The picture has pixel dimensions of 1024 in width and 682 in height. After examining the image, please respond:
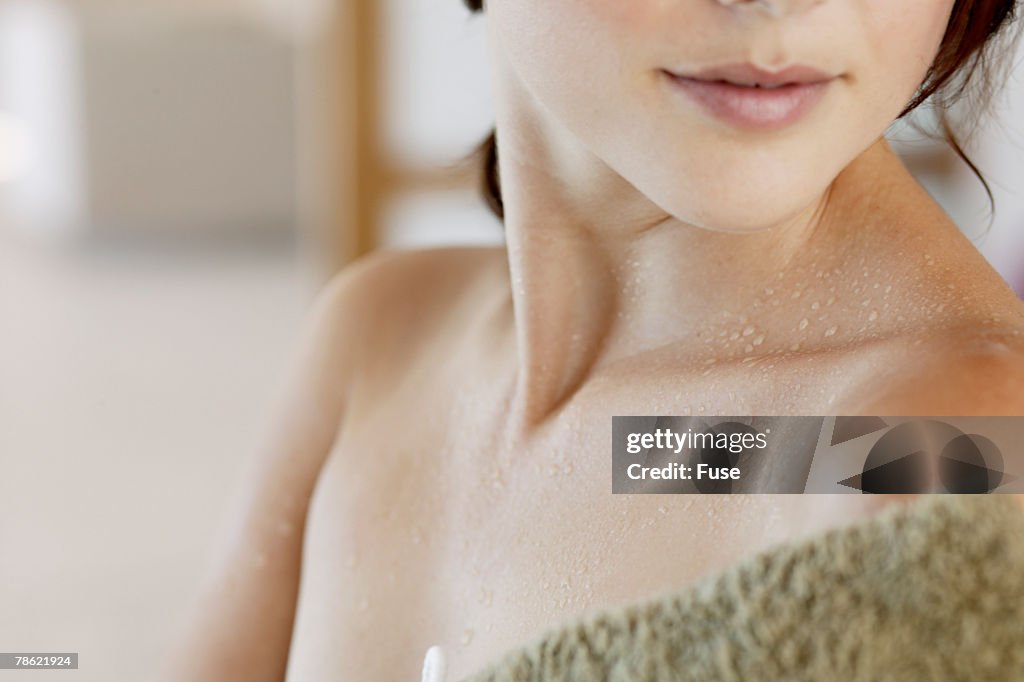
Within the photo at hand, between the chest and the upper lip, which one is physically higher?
the upper lip

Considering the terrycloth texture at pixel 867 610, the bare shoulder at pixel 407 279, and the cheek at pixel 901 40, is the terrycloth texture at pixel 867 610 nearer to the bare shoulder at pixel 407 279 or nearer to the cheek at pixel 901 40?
the cheek at pixel 901 40

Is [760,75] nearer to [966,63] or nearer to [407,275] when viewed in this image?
[966,63]

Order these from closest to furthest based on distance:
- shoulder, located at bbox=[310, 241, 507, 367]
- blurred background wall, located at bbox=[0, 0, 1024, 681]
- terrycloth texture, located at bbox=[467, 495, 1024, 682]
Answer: terrycloth texture, located at bbox=[467, 495, 1024, 682], shoulder, located at bbox=[310, 241, 507, 367], blurred background wall, located at bbox=[0, 0, 1024, 681]

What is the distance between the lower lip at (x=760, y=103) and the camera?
337mm

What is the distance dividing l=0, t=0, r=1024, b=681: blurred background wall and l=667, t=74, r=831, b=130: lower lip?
0.62ft

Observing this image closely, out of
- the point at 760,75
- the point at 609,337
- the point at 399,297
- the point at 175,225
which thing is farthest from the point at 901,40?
the point at 175,225

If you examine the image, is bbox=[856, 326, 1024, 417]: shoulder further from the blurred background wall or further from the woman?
the blurred background wall

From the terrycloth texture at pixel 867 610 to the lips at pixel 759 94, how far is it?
0.38ft

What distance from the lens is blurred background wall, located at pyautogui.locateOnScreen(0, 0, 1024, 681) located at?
1.39 meters

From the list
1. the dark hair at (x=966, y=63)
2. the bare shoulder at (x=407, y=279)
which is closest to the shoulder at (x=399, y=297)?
the bare shoulder at (x=407, y=279)

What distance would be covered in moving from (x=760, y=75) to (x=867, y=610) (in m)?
0.15

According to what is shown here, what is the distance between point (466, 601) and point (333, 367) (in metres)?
0.18

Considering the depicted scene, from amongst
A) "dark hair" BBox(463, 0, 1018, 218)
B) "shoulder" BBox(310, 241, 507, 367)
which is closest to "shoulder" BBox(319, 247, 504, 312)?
"shoulder" BBox(310, 241, 507, 367)

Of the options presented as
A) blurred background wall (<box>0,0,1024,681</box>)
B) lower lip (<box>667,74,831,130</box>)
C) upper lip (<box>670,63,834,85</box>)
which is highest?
upper lip (<box>670,63,834,85</box>)
